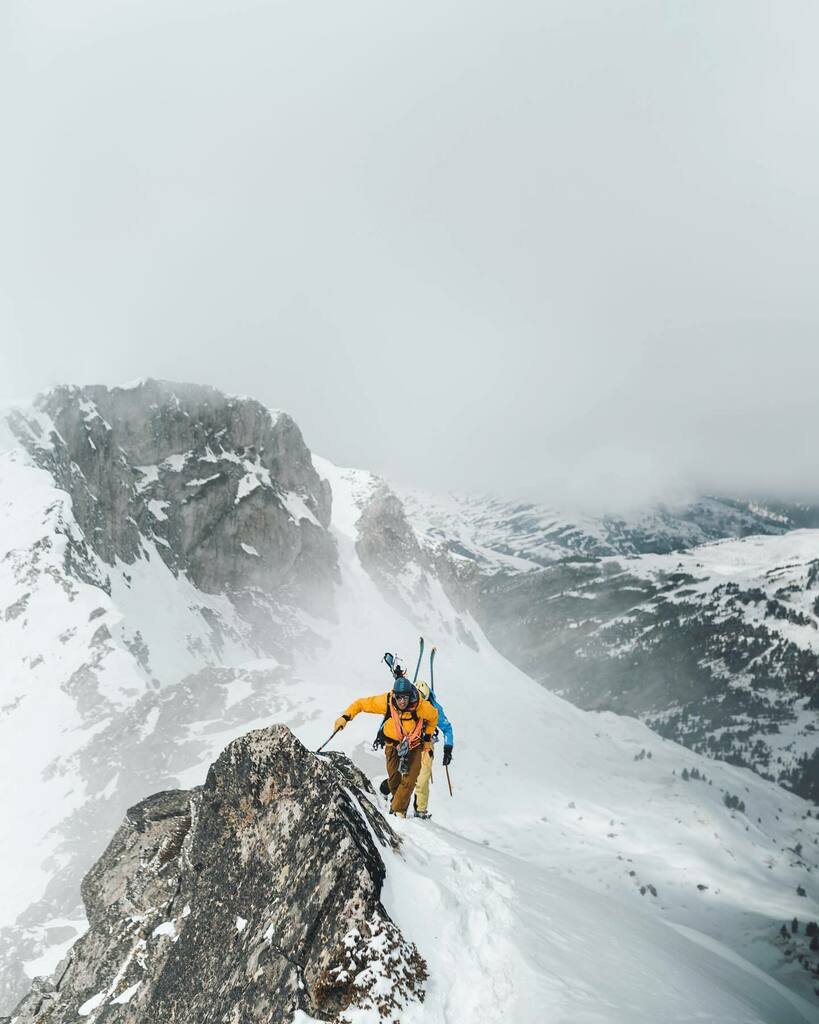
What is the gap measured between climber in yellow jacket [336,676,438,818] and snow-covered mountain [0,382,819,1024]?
0.84m

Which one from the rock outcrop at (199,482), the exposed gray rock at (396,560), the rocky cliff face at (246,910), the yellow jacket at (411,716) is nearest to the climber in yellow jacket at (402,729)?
the yellow jacket at (411,716)

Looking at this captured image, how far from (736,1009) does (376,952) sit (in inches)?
279

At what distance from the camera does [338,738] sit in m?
54.3

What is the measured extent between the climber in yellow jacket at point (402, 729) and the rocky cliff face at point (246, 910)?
2.61ft

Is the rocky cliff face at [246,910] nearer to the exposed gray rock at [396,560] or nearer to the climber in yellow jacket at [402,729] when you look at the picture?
the climber in yellow jacket at [402,729]

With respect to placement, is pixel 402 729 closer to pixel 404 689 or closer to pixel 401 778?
pixel 404 689

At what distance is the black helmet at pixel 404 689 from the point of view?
10656mm

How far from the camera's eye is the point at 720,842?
43.6 meters

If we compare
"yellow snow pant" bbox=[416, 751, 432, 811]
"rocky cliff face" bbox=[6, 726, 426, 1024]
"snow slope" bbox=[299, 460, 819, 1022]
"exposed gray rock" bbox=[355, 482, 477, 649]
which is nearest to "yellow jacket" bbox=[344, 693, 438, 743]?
"yellow snow pant" bbox=[416, 751, 432, 811]

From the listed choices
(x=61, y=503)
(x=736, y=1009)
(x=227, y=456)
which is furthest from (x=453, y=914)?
(x=227, y=456)

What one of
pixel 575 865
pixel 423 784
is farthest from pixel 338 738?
pixel 423 784

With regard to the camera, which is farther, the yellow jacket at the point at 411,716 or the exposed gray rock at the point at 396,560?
the exposed gray rock at the point at 396,560

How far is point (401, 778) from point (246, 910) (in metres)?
4.04

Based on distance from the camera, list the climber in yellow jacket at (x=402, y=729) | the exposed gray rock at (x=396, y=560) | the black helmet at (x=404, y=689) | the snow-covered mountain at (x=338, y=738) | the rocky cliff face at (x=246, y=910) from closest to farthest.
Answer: the rocky cliff face at (x=246, y=910) → the snow-covered mountain at (x=338, y=738) → the black helmet at (x=404, y=689) → the climber in yellow jacket at (x=402, y=729) → the exposed gray rock at (x=396, y=560)
